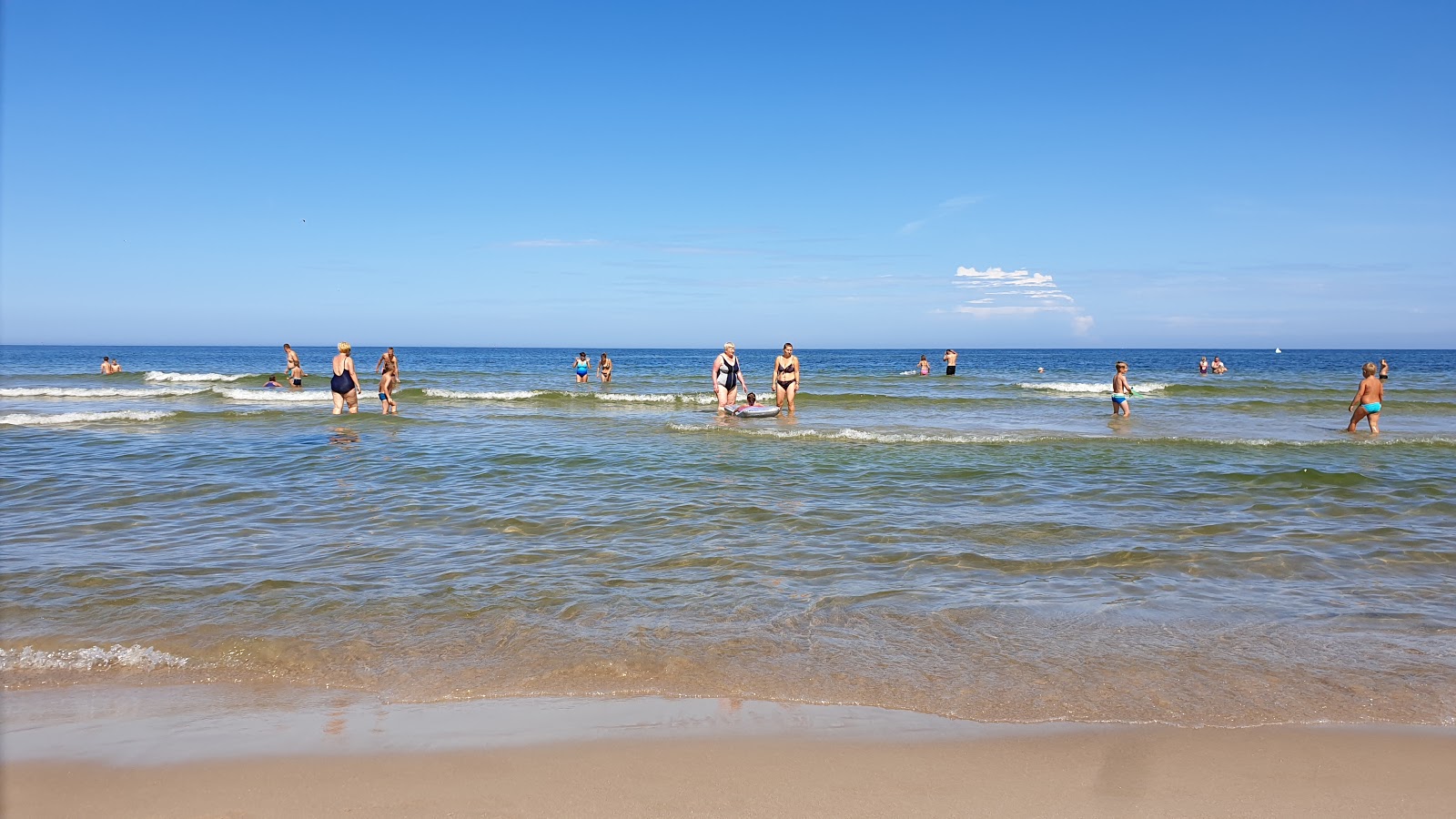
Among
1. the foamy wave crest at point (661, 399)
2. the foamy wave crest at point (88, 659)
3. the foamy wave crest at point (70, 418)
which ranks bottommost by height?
the foamy wave crest at point (88, 659)

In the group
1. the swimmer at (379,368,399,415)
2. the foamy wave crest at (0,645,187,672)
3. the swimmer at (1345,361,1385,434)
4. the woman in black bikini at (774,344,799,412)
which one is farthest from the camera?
the swimmer at (379,368,399,415)

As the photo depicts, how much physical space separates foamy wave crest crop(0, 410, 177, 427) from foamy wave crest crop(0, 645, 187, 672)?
18.9 meters

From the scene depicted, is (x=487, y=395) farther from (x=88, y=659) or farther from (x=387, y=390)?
(x=88, y=659)

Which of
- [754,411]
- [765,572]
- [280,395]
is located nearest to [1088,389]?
[754,411]

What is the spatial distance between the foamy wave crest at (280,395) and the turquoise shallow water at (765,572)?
44.1 ft

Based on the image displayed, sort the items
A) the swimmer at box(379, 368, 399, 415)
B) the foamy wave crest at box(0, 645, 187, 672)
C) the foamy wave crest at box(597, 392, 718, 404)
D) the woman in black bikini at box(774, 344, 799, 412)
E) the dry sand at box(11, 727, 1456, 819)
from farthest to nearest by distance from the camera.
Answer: the foamy wave crest at box(597, 392, 718, 404) → the swimmer at box(379, 368, 399, 415) → the woman in black bikini at box(774, 344, 799, 412) → the foamy wave crest at box(0, 645, 187, 672) → the dry sand at box(11, 727, 1456, 819)

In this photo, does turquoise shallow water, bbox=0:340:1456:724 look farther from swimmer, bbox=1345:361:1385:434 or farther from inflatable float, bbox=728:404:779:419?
inflatable float, bbox=728:404:779:419

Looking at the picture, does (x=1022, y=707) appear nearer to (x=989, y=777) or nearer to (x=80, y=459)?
(x=989, y=777)

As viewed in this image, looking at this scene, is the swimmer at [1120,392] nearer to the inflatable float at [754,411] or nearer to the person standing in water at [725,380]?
the inflatable float at [754,411]

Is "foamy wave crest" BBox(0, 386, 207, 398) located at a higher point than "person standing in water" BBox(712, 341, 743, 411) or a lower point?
lower

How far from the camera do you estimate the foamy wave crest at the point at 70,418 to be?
20.4 metres

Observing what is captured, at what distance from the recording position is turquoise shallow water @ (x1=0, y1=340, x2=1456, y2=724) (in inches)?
193

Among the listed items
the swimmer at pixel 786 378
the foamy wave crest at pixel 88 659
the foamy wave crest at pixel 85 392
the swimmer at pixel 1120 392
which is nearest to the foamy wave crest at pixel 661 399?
the swimmer at pixel 786 378

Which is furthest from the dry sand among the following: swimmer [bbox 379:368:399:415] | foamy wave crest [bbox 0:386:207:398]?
foamy wave crest [bbox 0:386:207:398]
